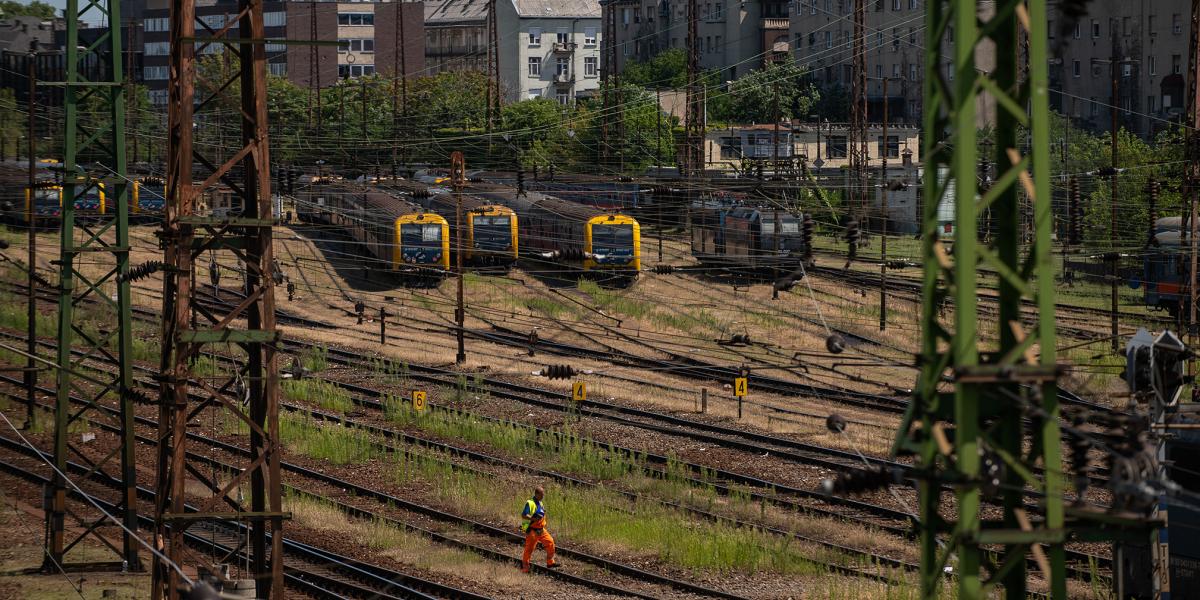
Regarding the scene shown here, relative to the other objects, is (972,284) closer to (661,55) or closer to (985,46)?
(985,46)

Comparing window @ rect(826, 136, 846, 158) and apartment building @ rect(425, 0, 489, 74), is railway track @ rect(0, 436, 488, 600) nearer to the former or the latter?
window @ rect(826, 136, 846, 158)

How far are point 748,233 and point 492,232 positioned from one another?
26.7 feet

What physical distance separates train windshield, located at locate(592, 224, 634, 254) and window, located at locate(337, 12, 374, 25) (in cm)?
6737

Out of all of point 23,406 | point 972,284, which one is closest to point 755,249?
point 23,406

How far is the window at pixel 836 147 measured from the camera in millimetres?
71681

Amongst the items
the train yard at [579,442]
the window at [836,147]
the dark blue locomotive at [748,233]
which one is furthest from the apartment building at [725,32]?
the train yard at [579,442]

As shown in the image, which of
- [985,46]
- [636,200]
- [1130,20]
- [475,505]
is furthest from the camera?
[985,46]

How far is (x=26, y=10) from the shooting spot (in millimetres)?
124625

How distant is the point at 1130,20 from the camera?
63719 mm

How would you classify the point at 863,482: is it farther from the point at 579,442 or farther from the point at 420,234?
the point at 420,234

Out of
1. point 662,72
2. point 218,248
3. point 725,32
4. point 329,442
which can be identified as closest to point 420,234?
point 329,442

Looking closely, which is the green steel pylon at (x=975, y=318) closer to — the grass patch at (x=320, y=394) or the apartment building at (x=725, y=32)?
the grass patch at (x=320, y=394)

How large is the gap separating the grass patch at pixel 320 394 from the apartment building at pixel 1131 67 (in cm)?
4117

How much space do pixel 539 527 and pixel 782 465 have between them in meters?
7.46
